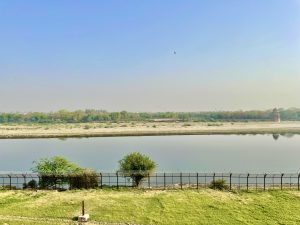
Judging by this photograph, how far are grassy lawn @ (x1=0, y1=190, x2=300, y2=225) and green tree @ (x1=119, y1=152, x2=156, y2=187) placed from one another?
11.9 ft

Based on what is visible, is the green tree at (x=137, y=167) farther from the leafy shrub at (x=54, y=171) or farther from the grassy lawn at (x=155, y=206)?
the leafy shrub at (x=54, y=171)

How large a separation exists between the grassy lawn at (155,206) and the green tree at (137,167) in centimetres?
362

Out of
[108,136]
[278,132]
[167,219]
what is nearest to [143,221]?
[167,219]

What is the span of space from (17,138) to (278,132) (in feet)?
352

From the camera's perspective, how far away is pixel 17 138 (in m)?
134

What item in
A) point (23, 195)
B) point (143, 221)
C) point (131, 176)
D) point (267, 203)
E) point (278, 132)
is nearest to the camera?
point (143, 221)

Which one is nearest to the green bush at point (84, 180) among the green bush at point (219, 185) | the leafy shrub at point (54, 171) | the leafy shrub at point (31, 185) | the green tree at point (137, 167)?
the leafy shrub at point (54, 171)

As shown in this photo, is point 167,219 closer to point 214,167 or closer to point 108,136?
point 214,167

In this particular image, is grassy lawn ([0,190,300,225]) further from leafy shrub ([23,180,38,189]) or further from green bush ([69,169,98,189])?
leafy shrub ([23,180,38,189])

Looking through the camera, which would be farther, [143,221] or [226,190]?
[226,190]

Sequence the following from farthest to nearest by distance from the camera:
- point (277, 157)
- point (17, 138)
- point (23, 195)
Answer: point (17, 138) < point (277, 157) < point (23, 195)

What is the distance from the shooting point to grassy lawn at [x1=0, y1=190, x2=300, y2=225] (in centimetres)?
2645

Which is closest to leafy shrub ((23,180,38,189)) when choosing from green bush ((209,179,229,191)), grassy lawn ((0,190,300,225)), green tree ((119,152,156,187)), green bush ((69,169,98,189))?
grassy lawn ((0,190,300,225))

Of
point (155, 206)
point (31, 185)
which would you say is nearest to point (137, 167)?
point (155, 206)
